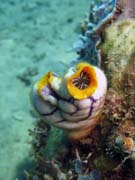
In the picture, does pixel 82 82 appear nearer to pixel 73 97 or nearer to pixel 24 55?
pixel 73 97

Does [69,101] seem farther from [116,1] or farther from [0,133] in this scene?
[0,133]

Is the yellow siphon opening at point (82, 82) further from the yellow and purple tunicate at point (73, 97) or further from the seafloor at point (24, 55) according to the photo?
the seafloor at point (24, 55)

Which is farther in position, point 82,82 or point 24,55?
point 24,55

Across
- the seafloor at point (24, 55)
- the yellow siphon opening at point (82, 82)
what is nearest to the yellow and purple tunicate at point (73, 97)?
the yellow siphon opening at point (82, 82)

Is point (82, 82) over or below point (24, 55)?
below

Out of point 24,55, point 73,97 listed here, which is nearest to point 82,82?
point 73,97

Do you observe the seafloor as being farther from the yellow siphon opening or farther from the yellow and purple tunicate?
the yellow siphon opening
